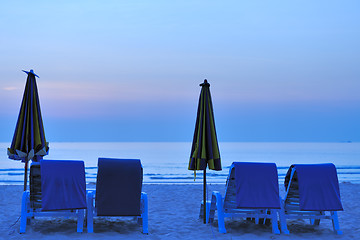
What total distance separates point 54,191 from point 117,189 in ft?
2.75

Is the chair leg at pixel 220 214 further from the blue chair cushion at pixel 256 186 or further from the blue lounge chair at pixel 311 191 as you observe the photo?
the blue lounge chair at pixel 311 191

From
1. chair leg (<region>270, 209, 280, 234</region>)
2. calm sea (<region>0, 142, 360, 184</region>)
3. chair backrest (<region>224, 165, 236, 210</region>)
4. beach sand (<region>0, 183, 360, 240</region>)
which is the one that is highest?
chair backrest (<region>224, 165, 236, 210</region>)

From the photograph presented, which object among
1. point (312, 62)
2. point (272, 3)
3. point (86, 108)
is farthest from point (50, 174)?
point (86, 108)

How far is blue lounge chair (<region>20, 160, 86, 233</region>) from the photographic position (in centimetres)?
560

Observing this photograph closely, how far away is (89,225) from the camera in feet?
19.2

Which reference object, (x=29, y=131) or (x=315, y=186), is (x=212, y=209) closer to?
(x=315, y=186)

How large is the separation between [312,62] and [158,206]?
17908mm

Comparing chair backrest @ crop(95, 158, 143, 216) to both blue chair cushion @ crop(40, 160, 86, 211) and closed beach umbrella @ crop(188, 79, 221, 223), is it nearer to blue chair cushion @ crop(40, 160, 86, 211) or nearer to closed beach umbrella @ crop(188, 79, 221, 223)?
blue chair cushion @ crop(40, 160, 86, 211)

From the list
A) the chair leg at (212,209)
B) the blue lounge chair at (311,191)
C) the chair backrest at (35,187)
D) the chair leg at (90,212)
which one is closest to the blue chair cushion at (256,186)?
the blue lounge chair at (311,191)

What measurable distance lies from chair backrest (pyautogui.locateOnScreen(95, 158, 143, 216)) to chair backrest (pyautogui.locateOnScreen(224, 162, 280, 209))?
1.36 meters

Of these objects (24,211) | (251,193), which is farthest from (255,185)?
(24,211)

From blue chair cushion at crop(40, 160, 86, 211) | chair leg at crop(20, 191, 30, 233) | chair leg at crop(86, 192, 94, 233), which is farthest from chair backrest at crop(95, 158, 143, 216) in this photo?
chair leg at crop(20, 191, 30, 233)

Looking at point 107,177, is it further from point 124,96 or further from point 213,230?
point 124,96

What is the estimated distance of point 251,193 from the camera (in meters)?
5.86
